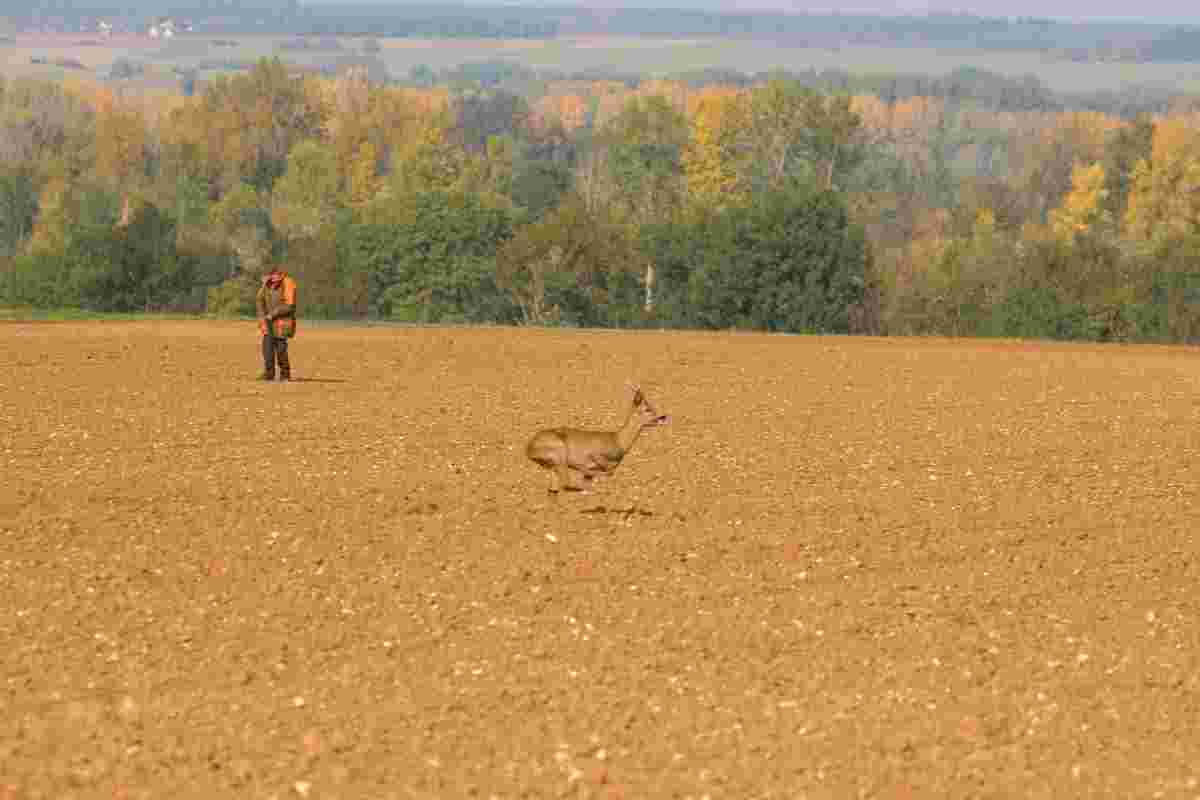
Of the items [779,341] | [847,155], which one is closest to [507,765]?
[779,341]

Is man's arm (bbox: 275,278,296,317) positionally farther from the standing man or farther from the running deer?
the running deer

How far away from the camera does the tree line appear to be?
79.6m

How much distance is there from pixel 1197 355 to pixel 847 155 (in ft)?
356

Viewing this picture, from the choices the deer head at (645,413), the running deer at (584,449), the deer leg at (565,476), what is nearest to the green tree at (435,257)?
the deer leg at (565,476)

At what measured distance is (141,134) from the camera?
A: 160 metres

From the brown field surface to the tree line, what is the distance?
2574 cm

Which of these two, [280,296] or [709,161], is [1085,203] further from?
[280,296]

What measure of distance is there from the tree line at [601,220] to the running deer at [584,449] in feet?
106

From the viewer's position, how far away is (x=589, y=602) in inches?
632

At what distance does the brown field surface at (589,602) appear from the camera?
12188 millimetres

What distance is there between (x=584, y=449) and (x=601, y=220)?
3330 inches

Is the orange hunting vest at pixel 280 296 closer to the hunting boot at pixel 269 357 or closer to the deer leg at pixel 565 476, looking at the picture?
the hunting boot at pixel 269 357

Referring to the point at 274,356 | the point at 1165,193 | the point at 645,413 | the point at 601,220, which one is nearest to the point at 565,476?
the point at 645,413

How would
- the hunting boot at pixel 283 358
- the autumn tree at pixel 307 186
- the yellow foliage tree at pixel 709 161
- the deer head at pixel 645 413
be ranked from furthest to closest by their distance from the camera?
the autumn tree at pixel 307 186 < the yellow foliage tree at pixel 709 161 < the hunting boot at pixel 283 358 < the deer head at pixel 645 413
